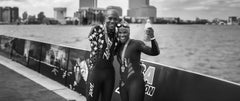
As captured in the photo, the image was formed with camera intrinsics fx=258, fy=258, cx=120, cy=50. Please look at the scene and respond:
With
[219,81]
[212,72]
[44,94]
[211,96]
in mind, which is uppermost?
[219,81]

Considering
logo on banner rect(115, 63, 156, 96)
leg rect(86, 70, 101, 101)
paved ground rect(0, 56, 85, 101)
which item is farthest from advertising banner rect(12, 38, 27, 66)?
leg rect(86, 70, 101, 101)

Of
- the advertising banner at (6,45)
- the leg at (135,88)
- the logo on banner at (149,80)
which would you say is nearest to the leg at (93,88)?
the leg at (135,88)

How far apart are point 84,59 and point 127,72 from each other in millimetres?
3648

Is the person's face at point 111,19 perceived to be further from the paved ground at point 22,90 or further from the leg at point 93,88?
the paved ground at point 22,90

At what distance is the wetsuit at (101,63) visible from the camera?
4129mm

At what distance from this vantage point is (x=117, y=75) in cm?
624

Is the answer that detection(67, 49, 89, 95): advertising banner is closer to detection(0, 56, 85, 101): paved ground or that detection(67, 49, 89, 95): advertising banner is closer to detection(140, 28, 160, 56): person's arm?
detection(0, 56, 85, 101): paved ground

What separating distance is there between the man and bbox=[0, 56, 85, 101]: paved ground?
8.67ft

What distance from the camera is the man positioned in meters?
4.09

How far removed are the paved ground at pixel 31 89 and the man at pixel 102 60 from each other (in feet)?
8.67

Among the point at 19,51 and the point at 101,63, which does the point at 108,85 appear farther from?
the point at 19,51

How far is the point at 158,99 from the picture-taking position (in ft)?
16.7

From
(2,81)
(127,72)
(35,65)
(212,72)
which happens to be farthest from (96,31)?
(212,72)

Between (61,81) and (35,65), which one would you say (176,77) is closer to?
(61,81)
